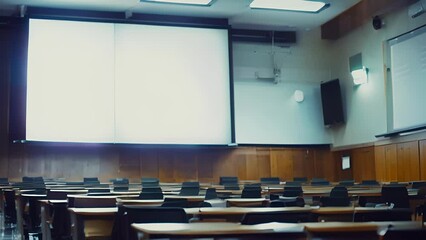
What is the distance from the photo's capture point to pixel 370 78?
582 inches

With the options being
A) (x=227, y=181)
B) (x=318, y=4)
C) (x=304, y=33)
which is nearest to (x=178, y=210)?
(x=227, y=181)

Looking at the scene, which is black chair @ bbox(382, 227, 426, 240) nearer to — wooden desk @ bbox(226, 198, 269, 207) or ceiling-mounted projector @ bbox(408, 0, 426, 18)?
wooden desk @ bbox(226, 198, 269, 207)

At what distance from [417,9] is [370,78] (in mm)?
2366

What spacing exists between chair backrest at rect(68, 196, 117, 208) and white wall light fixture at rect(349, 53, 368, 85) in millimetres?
10963

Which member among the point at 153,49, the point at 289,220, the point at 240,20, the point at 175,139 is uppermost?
the point at 240,20

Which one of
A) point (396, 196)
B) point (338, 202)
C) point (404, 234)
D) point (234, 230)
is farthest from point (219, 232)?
point (396, 196)

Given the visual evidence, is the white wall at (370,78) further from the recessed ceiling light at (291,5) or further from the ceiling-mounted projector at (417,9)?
the recessed ceiling light at (291,5)

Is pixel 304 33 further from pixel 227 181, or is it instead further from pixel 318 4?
pixel 227 181

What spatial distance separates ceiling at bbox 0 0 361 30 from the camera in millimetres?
13977

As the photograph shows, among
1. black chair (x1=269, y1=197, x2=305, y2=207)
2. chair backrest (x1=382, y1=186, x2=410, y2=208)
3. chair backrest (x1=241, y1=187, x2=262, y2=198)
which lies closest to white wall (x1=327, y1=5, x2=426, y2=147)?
chair backrest (x1=382, y1=186, x2=410, y2=208)

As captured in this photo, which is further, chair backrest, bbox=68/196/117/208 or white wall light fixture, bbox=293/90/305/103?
→ white wall light fixture, bbox=293/90/305/103

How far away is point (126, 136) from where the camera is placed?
1403 cm

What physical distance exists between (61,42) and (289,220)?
11.4 m

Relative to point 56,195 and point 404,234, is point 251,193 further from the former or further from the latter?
point 404,234
